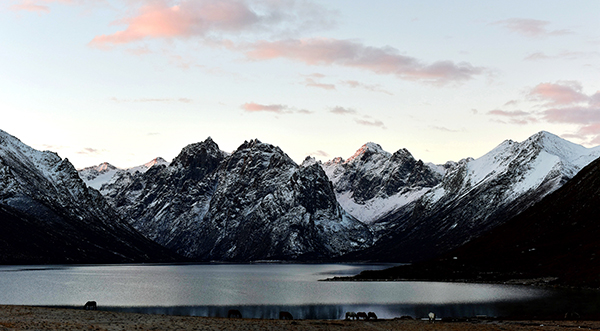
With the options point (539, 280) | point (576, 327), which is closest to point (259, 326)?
point (576, 327)

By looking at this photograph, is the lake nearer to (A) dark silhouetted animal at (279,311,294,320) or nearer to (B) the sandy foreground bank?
(A) dark silhouetted animal at (279,311,294,320)

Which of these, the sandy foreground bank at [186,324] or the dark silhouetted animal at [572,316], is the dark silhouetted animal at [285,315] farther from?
the dark silhouetted animal at [572,316]

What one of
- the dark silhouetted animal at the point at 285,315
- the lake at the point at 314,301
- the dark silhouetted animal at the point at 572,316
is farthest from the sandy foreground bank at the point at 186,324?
the lake at the point at 314,301

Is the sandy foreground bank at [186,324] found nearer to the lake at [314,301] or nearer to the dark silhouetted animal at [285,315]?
the dark silhouetted animal at [285,315]

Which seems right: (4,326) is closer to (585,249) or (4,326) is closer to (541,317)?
(541,317)

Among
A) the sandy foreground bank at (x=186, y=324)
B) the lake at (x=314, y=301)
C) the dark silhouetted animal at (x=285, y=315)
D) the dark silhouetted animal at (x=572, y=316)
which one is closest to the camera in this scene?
the sandy foreground bank at (x=186, y=324)

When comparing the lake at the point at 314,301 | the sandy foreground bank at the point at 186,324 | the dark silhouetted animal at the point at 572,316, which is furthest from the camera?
the lake at the point at 314,301

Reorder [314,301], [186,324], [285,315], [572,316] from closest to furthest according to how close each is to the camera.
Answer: [186,324] < [572,316] < [285,315] < [314,301]

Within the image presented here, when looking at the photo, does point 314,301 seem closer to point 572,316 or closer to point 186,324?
point 572,316

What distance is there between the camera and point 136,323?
68188mm

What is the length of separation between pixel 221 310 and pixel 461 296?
5396 cm

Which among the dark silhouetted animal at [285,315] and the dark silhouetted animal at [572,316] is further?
the dark silhouetted animal at [285,315]

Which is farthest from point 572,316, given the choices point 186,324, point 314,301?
point 314,301

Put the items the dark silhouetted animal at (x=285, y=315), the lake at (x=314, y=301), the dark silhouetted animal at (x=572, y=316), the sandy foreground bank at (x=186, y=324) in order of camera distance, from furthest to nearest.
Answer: the lake at (x=314, y=301) < the dark silhouetted animal at (x=285, y=315) < the dark silhouetted animal at (x=572, y=316) < the sandy foreground bank at (x=186, y=324)
